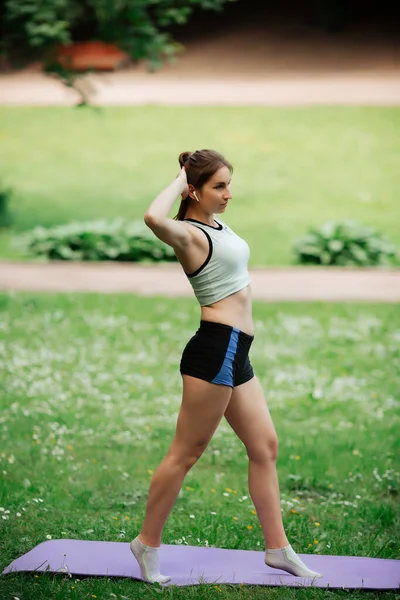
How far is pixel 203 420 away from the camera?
4.61 m

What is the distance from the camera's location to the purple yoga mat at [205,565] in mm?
4746

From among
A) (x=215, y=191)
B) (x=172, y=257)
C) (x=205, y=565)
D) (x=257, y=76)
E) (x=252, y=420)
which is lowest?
(x=205, y=565)

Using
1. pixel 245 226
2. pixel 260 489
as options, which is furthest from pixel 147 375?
pixel 245 226

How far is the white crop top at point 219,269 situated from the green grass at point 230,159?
1406 cm

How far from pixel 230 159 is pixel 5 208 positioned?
6.39m

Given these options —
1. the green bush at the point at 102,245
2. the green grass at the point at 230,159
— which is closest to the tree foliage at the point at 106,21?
the green bush at the point at 102,245

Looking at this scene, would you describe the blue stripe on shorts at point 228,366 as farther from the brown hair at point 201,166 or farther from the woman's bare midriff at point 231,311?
the brown hair at point 201,166

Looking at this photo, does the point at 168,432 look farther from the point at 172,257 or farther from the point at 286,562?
the point at 172,257

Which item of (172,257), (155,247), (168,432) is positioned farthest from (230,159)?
(168,432)

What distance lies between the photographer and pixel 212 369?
4.57 meters

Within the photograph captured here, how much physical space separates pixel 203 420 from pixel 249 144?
21.6 metres

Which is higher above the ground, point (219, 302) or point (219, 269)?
point (219, 269)

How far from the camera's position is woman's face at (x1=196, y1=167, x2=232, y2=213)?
465 cm

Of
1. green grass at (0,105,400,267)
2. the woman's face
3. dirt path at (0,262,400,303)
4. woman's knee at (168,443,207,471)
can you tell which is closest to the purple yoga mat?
woman's knee at (168,443,207,471)
